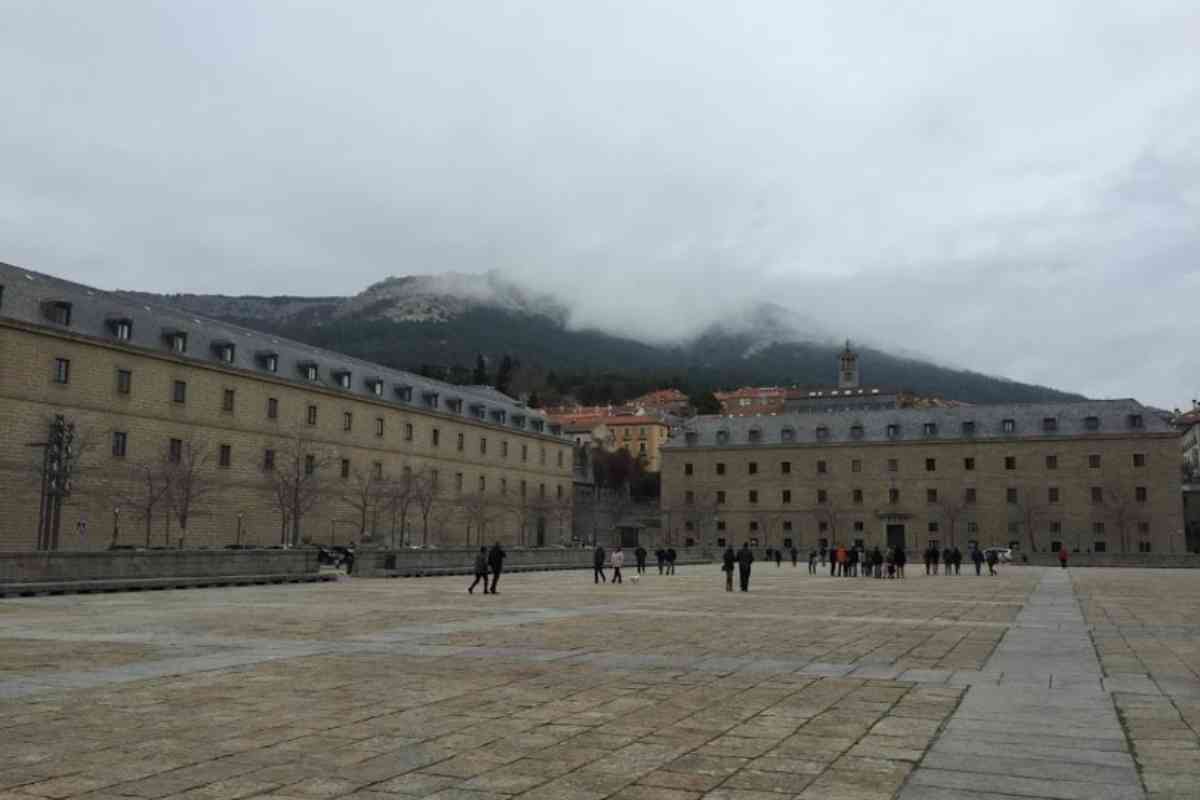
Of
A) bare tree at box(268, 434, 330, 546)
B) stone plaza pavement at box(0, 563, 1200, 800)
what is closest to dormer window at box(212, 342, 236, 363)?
bare tree at box(268, 434, 330, 546)

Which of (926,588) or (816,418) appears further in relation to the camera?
(816,418)

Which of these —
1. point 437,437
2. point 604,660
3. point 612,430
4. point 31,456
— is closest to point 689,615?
point 604,660

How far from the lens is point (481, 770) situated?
6.92 meters

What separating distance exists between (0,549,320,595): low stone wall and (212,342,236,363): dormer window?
31.0m

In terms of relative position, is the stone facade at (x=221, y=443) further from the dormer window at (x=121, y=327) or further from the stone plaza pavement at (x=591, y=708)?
the stone plaza pavement at (x=591, y=708)

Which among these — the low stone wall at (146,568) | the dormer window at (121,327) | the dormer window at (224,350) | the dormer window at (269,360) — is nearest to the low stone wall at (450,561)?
the low stone wall at (146,568)

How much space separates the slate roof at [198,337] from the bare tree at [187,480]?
5.84m

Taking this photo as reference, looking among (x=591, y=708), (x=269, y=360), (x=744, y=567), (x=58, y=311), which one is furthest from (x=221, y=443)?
(x=591, y=708)

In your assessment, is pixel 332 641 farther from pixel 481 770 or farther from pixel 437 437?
pixel 437 437

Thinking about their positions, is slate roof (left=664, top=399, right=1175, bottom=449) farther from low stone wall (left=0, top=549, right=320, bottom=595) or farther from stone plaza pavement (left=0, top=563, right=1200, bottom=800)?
stone plaza pavement (left=0, top=563, right=1200, bottom=800)

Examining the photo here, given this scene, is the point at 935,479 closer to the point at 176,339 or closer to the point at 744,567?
the point at 744,567

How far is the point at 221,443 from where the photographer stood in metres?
61.4

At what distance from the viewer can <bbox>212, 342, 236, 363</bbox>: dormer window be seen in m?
63.1

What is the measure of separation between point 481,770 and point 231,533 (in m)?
58.8
